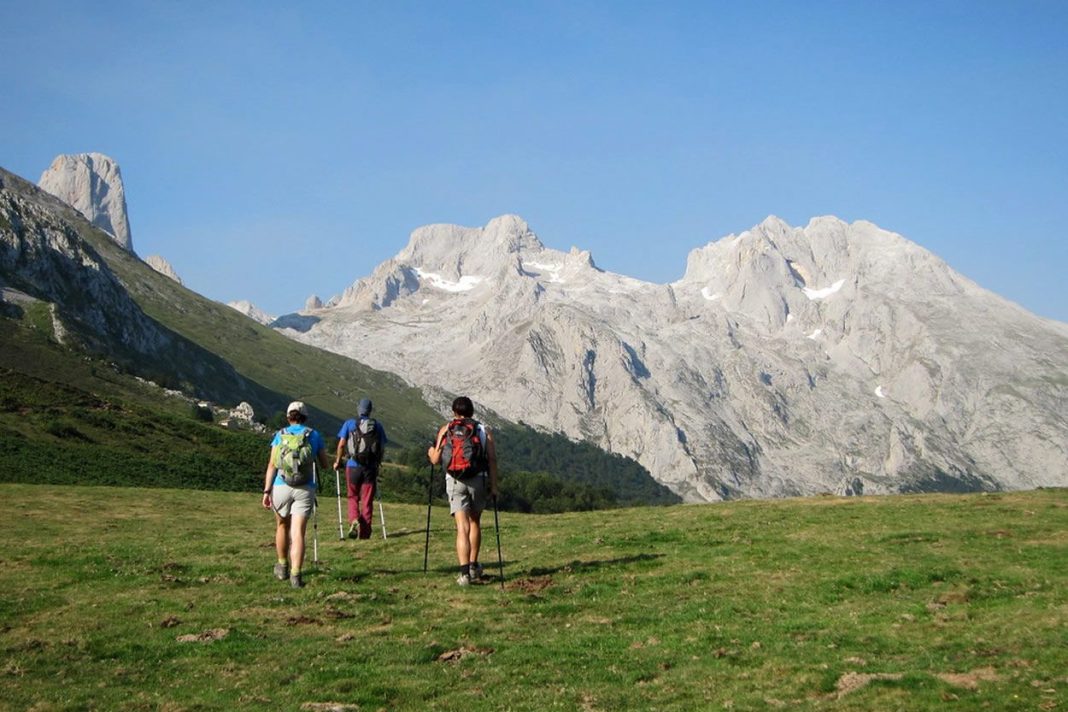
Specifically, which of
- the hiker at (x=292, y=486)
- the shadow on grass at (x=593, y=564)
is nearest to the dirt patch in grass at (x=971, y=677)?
the shadow on grass at (x=593, y=564)

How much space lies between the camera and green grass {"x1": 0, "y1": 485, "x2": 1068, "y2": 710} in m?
15.0

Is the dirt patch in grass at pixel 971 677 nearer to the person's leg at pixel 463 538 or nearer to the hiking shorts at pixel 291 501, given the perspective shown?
the person's leg at pixel 463 538

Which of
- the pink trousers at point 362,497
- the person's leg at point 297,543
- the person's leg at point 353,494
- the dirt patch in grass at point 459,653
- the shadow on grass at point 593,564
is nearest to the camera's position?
the dirt patch in grass at point 459,653

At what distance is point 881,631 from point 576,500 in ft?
593

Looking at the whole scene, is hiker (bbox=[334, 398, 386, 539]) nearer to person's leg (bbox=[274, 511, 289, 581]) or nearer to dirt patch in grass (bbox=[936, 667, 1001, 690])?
person's leg (bbox=[274, 511, 289, 581])

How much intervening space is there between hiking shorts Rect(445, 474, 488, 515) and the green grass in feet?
6.40

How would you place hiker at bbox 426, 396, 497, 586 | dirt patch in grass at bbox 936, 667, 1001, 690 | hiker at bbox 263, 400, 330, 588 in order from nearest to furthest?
dirt patch in grass at bbox 936, 667, 1001, 690 < hiker at bbox 263, 400, 330, 588 < hiker at bbox 426, 396, 497, 586

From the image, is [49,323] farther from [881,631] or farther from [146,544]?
[881,631]

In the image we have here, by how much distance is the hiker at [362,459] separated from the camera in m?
30.2

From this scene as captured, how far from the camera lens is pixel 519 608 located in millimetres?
20906

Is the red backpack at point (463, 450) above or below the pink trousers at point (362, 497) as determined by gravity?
above

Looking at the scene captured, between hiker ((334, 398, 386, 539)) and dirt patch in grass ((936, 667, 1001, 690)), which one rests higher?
hiker ((334, 398, 386, 539))

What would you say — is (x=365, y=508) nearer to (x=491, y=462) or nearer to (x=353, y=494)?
(x=353, y=494)

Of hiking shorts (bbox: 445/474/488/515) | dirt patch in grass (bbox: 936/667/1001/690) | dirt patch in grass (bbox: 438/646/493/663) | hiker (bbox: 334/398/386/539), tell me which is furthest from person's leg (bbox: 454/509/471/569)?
dirt patch in grass (bbox: 936/667/1001/690)
